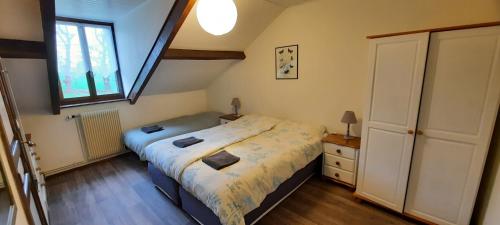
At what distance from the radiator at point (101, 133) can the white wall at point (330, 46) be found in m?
2.39

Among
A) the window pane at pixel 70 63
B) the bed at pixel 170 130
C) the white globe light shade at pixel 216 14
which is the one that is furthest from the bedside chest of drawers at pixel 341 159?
the window pane at pixel 70 63

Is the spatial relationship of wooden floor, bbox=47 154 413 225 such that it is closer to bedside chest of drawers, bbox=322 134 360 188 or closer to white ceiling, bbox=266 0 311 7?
bedside chest of drawers, bbox=322 134 360 188

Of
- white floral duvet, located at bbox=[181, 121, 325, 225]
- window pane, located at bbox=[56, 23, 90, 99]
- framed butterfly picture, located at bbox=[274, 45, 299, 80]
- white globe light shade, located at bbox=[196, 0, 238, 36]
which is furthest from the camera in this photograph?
framed butterfly picture, located at bbox=[274, 45, 299, 80]

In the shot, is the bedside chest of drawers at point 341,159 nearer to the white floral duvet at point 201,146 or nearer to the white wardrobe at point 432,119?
the white wardrobe at point 432,119

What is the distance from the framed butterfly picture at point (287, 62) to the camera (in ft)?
10.2

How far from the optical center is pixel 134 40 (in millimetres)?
3014

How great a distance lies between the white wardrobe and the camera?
152 centimetres

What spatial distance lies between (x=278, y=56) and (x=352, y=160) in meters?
1.86

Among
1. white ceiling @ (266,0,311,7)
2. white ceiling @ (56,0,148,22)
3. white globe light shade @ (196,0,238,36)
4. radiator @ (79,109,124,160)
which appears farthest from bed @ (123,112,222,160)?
white ceiling @ (266,0,311,7)

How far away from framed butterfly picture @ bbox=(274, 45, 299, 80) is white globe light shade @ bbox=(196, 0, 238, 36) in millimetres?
1439

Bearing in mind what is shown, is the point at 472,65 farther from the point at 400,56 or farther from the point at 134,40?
the point at 134,40

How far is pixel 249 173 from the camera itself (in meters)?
1.89

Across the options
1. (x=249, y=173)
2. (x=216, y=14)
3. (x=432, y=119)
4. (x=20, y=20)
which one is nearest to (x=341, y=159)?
(x=432, y=119)

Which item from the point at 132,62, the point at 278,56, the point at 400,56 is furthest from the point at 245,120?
the point at 400,56
